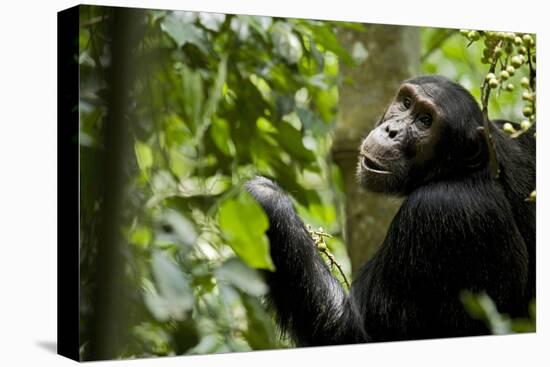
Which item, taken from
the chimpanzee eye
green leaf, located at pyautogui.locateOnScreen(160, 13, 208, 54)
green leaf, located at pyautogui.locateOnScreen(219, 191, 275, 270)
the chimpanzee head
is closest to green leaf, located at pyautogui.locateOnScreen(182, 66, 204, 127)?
green leaf, located at pyautogui.locateOnScreen(160, 13, 208, 54)

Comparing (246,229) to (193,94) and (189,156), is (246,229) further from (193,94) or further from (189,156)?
(189,156)

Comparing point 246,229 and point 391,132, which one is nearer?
point 246,229

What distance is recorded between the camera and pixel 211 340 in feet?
10.9

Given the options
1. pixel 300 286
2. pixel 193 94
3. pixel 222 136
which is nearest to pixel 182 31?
pixel 193 94

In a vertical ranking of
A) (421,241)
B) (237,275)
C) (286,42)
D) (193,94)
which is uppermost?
(286,42)

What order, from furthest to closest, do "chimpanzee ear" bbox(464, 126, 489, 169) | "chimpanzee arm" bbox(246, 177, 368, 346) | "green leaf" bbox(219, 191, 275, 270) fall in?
"chimpanzee ear" bbox(464, 126, 489, 169) → "chimpanzee arm" bbox(246, 177, 368, 346) → "green leaf" bbox(219, 191, 275, 270)

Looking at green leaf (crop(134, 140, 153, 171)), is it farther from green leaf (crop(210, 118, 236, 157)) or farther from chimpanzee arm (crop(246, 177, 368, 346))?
chimpanzee arm (crop(246, 177, 368, 346))

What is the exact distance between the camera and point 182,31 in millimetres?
3754

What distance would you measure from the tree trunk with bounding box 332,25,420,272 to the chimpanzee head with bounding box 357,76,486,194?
0.31m

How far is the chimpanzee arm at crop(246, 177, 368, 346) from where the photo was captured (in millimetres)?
4227

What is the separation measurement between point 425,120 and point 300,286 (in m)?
1.00

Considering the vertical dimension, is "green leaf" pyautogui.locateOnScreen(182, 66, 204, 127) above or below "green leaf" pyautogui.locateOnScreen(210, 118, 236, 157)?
above

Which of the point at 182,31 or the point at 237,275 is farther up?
the point at 182,31

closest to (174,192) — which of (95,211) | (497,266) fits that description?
(95,211)
